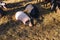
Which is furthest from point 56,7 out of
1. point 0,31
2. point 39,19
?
point 0,31

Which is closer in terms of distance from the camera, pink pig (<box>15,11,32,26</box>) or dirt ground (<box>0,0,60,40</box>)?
dirt ground (<box>0,0,60,40</box>)

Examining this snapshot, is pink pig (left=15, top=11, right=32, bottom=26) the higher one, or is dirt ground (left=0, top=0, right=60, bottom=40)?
pink pig (left=15, top=11, right=32, bottom=26)

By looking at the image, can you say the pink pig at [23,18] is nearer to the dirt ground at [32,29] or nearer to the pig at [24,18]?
the pig at [24,18]

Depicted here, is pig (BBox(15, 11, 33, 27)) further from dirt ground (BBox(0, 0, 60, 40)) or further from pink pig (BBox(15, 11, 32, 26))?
dirt ground (BBox(0, 0, 60, 40))

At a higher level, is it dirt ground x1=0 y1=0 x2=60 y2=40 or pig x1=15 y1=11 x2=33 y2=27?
pig x1=15 y1=11 x2=33 y2=27

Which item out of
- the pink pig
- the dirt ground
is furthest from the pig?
the dirt ground

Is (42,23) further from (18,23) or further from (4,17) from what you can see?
(4,17)

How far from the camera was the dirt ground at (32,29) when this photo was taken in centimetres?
637

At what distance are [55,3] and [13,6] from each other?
82.9 inches

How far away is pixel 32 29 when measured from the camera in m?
6.77

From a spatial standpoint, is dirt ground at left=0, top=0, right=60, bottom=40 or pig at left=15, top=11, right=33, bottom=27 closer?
dirt ground at left=0, top=0, right=60, bottom=40

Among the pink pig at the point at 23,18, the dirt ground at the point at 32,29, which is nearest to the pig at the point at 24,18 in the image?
the pink pig at the point at 23,18

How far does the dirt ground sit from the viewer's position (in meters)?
6.37

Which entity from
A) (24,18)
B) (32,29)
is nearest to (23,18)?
(24,18)
